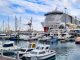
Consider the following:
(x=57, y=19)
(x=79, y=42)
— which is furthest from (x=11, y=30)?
(x=57, y=19)

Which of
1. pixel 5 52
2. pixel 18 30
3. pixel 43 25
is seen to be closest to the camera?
pixel 5 52

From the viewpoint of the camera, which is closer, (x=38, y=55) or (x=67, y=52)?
(x=38, y=55)

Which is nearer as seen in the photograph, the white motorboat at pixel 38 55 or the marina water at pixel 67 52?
the white motorboat at pixel 38 55

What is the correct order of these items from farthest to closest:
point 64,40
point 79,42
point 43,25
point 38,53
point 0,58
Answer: point 43,25, point 64,40, point 79,42, point 38,53, point 0,58

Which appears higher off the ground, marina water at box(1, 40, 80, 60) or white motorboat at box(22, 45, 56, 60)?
white motorboat at box(22, 45, 56, 60)

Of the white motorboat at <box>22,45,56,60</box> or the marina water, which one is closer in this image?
the white motorboat at <box>22,45,56,60</box>

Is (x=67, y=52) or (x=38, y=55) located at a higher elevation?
(x=38, y=55)

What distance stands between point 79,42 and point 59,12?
185ft

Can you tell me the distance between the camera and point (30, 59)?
13.5m

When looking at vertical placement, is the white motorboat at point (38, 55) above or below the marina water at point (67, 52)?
above

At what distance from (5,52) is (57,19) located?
226ft

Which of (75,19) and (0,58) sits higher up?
(75,19)

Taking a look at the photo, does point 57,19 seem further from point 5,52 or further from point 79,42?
point 5,52

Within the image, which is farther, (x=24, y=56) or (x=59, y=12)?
(x=59, y=12)
